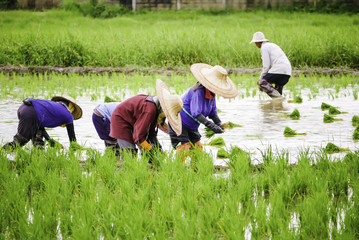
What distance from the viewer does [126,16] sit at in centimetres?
2041

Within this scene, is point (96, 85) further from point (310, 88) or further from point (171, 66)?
point (310, 88)

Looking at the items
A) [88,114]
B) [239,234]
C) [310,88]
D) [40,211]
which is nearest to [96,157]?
[40,211]

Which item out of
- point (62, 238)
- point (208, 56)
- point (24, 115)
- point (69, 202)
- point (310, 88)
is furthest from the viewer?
point (208, 56)

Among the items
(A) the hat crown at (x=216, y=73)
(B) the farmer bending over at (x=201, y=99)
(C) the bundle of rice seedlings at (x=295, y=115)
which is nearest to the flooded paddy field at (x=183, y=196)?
(B) the farmer bending over at (x=201, y=99)

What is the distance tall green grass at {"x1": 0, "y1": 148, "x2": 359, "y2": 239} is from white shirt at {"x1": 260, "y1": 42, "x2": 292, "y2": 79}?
3755 mm

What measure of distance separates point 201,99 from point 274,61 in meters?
3.50

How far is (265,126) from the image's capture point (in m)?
5.54

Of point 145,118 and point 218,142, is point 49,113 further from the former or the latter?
point 218,142

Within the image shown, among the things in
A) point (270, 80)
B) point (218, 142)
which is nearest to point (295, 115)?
point (270, 80)

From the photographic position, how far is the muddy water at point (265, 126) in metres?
4.57

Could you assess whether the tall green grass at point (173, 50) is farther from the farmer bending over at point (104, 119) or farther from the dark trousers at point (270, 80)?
the farmer bending over at point (104, 119)

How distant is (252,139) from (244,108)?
181 cm

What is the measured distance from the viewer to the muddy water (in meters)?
4.57

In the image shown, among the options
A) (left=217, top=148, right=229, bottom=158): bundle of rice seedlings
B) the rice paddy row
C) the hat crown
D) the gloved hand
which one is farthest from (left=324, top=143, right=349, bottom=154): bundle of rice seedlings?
the rice paddy row
